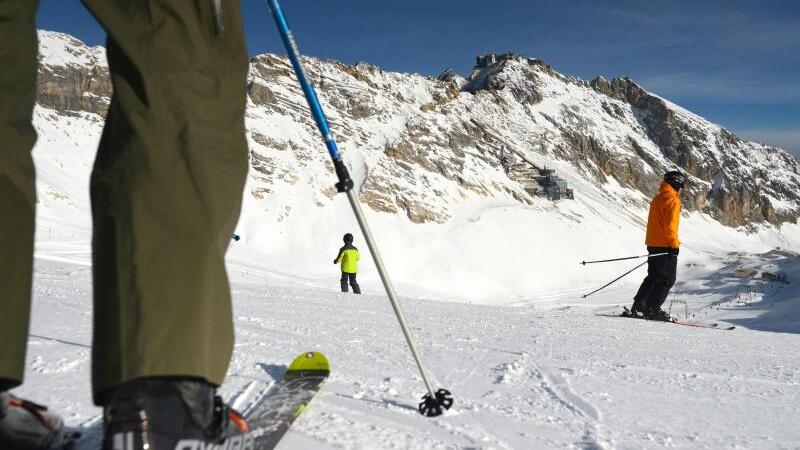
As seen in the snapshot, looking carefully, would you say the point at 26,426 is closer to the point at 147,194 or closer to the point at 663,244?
the point at 147,194

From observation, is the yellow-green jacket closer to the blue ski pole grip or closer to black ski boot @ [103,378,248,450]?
the blue ski pole grip

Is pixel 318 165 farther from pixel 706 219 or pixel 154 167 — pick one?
pixel 706 219

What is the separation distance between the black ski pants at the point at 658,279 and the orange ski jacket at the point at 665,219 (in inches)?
4.5

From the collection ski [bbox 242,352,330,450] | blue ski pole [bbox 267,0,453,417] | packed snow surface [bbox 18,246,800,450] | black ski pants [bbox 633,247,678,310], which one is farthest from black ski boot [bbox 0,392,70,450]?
black ski pants [bbox 633,247,678,310]

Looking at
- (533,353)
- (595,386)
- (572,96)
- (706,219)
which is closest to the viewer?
(595,386)

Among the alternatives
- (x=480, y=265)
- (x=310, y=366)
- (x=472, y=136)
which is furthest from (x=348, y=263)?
(x=472, y=136)

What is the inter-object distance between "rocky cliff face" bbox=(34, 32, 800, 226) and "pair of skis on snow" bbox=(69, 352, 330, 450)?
37701mm

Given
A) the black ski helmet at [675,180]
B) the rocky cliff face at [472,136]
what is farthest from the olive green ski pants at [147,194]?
the rocky cliff face at [472,136]

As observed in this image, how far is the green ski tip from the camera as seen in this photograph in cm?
226

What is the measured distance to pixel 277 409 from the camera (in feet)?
5.79

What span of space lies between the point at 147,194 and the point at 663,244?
7242 millimetres

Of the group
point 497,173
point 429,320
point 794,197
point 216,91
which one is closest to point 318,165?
point 497,173

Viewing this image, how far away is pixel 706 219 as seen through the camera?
254ft

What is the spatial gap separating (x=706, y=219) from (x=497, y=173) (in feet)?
139
